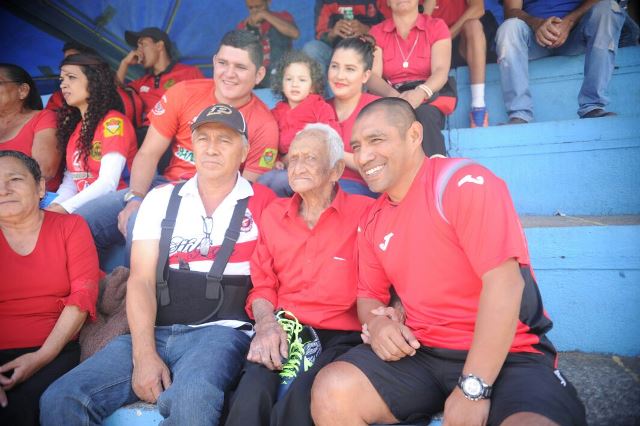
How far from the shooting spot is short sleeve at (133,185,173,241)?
233 cm

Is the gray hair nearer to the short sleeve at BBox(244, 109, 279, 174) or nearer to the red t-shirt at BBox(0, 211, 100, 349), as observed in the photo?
the short sleeve at BBox(244, 109, 279, 174)

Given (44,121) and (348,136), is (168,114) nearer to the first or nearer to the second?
(44,121)

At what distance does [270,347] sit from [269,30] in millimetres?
4100

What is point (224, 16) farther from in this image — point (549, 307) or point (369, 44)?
point (549, 307)

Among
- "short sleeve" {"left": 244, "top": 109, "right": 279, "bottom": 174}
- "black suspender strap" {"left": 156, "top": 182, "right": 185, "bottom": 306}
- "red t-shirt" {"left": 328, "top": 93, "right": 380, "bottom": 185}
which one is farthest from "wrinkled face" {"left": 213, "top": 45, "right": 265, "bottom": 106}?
"black suspender strap" {"left": 156, "top": 182, "right": 185, "bottom": 306}

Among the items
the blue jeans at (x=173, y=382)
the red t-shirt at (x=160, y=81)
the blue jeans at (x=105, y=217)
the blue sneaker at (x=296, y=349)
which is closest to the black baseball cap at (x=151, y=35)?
the red t-shirt at (x=160, y=81)

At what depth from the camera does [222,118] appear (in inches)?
96.1

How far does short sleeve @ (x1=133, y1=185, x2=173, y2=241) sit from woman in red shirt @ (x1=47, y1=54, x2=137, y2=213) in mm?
882

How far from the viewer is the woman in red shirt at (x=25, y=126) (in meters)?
3.46

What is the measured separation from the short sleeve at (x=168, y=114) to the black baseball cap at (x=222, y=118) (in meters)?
0.81

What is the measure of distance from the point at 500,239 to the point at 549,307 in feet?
3.57

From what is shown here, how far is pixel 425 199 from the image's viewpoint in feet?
6.03

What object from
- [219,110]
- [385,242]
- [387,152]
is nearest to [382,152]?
[387,152]

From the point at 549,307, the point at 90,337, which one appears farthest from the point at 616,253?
the point at 90,337
